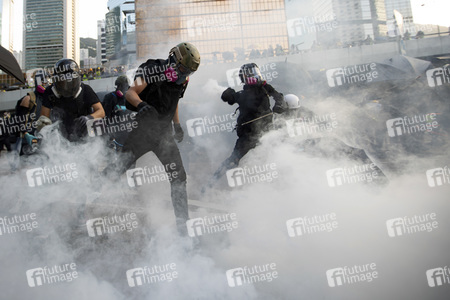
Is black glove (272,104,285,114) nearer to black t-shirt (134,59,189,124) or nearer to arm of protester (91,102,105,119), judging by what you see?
black t-shirt (134,59,189,124)

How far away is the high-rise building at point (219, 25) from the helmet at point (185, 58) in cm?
876

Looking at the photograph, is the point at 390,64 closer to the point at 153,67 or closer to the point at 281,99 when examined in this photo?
the point at 281,99

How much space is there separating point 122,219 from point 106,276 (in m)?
0.83

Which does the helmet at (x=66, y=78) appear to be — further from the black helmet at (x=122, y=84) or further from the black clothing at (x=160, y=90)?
the black helmet at (x=122, y=84)

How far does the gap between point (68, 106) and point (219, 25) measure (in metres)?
8.96

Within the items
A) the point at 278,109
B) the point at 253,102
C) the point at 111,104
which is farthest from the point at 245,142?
the point at 111,104

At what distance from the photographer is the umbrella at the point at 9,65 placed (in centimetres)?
425

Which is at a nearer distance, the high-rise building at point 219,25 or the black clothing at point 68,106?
the black clothing at point 68,106

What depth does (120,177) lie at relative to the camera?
2.92 m

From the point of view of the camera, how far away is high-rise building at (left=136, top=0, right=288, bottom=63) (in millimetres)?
11957

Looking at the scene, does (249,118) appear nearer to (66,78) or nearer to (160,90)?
(160,90)

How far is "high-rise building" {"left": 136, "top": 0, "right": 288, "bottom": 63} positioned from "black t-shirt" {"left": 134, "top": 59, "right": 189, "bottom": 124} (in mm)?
8818

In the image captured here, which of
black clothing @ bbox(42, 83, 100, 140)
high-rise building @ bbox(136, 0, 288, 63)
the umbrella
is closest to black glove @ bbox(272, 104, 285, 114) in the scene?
black clothing @ bbox(42, 83, 100, 140)

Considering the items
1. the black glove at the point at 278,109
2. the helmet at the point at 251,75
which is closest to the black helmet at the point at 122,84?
the helmet at the point at 251,75
